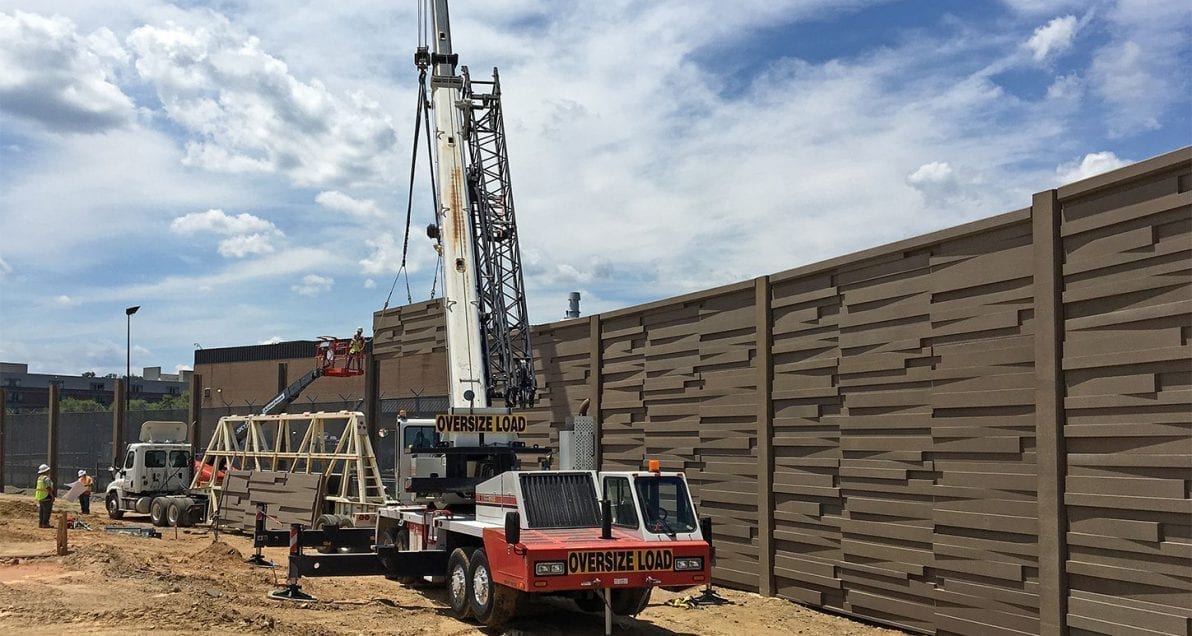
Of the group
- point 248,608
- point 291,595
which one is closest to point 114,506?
point 291,595

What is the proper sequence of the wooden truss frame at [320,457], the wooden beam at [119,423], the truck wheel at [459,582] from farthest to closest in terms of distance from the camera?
the wooden beam at [119,423], the wooden truss frame at [320,457], the truck wheel at [459,582]

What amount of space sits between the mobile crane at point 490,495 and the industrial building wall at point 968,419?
287 cm

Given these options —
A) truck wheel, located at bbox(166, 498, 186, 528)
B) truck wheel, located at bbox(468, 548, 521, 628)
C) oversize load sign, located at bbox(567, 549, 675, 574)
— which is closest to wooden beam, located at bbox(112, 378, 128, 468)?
truck wheel, located at bbox(166, 498, 186, 528)

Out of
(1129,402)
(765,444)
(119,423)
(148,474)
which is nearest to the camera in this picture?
(1129,402)

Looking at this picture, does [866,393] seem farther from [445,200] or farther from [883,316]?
[445,200]

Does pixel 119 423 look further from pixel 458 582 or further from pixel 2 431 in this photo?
pixel 458 582

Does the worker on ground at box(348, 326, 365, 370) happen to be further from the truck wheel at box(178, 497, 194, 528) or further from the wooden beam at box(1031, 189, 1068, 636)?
the wooden beam at box(1031, 189, 1068, 636)

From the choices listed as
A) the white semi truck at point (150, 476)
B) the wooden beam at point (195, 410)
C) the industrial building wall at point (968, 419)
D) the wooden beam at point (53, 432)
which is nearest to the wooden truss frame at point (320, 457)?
the white semi truck at point (150, 476)

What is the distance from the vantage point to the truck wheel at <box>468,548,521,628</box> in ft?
39.2

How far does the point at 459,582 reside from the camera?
13.2 m

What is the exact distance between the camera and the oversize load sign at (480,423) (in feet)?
50.0

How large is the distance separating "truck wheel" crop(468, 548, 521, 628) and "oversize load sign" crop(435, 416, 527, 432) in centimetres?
298

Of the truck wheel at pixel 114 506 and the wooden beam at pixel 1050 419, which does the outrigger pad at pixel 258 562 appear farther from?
the wooden beam at pixel 1050 419

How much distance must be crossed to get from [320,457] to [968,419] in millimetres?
15927
